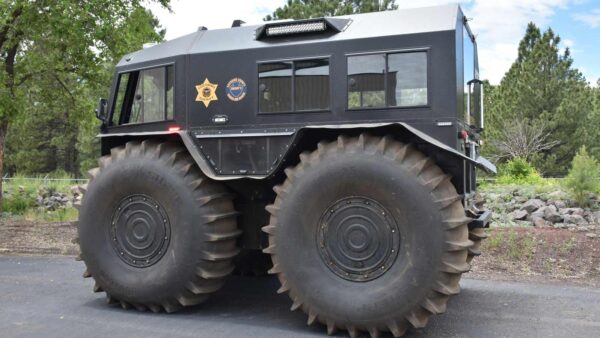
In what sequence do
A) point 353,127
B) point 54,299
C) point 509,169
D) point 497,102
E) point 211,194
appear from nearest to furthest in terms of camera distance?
point 353,127, point 211,194, point 54,299, point 509,169, point 497,102

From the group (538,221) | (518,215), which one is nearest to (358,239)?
(538,221)

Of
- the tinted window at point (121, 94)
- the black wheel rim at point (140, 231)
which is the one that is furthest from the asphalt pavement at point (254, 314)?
the tinted window at point (121, 94)

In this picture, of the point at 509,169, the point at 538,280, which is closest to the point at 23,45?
the point at 538,280

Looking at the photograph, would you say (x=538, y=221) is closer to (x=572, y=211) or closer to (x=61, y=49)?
(x=572, y=211)

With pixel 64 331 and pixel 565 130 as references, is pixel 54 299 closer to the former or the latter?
pixel 64 331

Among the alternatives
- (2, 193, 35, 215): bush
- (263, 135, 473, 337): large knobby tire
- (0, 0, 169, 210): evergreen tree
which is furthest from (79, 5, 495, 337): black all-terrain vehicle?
(2, 193, 35, 215): bush

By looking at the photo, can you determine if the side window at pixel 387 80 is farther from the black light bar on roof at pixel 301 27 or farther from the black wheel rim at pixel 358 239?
the black wheel rim at pixel 358 239

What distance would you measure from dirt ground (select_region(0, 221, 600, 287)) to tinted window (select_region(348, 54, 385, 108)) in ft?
11.2

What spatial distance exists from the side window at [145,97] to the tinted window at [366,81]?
200 centimetres

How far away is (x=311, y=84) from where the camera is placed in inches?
213

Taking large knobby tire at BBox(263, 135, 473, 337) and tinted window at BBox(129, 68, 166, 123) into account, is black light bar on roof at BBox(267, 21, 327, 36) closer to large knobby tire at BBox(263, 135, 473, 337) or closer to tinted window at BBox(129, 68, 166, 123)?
large knobby tire at BBox(263, 135, 473, 337)

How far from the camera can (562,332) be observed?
15.8ft

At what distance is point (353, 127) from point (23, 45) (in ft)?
41.1

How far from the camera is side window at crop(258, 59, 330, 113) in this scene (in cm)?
538
